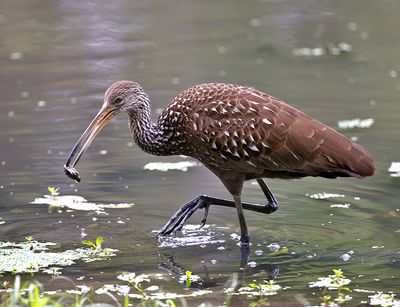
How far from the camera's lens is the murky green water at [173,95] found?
752 centimetres

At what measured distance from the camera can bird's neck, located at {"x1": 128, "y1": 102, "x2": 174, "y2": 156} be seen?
8109 mm

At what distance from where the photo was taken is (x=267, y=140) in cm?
766

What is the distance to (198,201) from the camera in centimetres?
822

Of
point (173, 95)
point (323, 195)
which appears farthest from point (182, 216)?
point (173, 95)

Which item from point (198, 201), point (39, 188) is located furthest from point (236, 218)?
point (39, 188)

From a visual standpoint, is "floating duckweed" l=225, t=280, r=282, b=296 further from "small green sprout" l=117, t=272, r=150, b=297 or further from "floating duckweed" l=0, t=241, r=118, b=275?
"floating duckweed" l=0, t=241, r=118, b=275

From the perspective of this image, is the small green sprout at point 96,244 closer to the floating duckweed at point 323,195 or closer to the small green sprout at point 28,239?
the small green sprout at point 28,239

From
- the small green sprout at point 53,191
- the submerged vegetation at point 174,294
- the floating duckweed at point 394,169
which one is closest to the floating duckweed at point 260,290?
the submerged vegetation at point 174,294

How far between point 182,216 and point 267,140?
0.97m

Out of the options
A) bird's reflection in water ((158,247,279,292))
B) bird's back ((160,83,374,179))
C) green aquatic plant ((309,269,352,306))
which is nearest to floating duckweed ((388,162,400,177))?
bird's back ((160,83,374,179))

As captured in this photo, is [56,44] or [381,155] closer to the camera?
[381,155]

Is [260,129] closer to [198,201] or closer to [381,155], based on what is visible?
[198,201]

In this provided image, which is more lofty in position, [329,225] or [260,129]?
[260,129]

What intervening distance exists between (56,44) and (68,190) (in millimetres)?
6891
